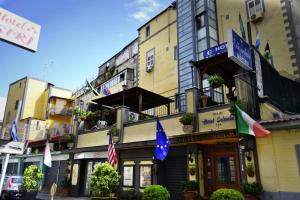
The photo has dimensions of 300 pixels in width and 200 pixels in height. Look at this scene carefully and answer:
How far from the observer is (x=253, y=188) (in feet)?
37.2

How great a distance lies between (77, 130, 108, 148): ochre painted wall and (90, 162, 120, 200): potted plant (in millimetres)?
5340

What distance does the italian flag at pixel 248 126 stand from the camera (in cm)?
1041

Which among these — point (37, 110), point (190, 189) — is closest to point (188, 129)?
point (190, 189)

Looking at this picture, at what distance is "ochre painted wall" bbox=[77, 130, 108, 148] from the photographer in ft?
67.1

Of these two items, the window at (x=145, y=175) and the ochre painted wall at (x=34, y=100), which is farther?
the ochre painted wall at (x=34, y=100)

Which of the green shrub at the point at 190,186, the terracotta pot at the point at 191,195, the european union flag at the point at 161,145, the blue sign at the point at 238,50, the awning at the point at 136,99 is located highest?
the awning at the point at 136,99

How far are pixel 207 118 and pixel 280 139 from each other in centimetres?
376

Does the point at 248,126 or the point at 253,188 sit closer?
the point at 248,126

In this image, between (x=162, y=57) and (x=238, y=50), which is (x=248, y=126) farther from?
(x=162, y=57)

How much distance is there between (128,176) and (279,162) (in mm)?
9786

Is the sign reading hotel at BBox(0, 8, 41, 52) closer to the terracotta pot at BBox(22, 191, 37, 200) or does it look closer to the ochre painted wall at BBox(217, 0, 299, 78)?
the terracotta pot at BBox(22, 191, 37, 200)

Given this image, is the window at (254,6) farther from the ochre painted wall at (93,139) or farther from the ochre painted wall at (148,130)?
the ochre painted wall at (93,139)

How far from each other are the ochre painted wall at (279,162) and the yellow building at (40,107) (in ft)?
116

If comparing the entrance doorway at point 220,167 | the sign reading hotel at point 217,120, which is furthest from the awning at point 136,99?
the entrance doorway at point 220,167
